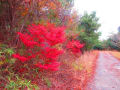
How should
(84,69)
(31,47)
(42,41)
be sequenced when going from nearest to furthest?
(42,41) → (31,47) → (84,69)

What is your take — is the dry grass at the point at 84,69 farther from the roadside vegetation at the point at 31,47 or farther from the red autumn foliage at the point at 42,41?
the red autumn foliage at the point at 42,41

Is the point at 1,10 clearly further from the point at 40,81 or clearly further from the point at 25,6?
the point at 40,81

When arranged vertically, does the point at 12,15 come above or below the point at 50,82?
above

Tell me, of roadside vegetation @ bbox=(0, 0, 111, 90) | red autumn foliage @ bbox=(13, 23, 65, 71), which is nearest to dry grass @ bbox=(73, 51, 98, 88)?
roadside vegetation @ bbox=(0, 0, 111, 90)

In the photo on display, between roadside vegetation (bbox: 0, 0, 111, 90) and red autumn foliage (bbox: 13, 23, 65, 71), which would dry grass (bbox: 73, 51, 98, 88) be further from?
red autumn foliage (bbox: 13, 23, 65, 71)

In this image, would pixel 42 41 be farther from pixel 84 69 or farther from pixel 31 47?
pixel 84 69

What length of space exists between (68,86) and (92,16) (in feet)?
41.3

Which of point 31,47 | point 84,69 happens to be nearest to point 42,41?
point 31,47

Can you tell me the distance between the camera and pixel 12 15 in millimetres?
6445

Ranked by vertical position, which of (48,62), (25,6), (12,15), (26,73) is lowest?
(26,73)

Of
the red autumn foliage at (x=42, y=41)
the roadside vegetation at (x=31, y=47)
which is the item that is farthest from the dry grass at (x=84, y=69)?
the red autumn foliage at (x=42, y=41)

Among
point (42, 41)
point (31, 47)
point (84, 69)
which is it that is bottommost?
point (84, 69)

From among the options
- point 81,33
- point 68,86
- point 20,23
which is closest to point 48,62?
point 68,86

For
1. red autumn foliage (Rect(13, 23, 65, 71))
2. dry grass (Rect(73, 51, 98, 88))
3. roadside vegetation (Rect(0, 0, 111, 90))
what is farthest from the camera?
dry grass (Rect(73, 51, 98, 88))
